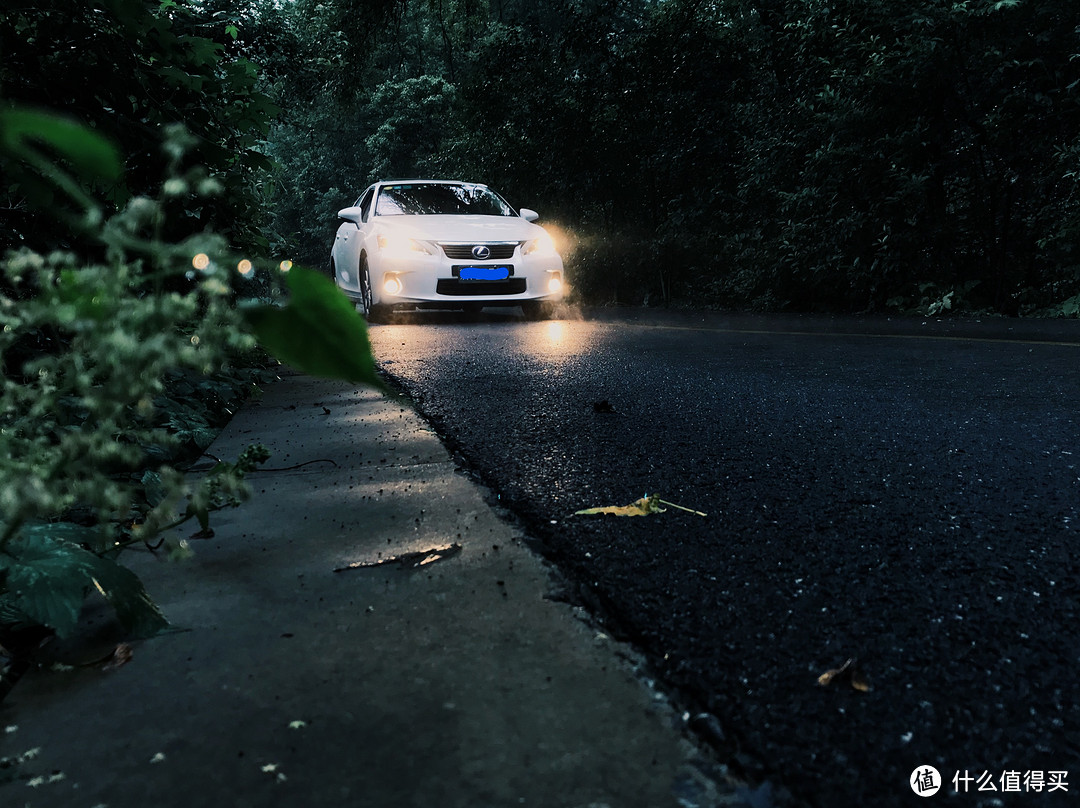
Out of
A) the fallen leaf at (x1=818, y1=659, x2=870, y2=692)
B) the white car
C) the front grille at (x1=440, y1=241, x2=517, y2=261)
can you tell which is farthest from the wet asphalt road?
the front grille at (x1=440, y1=241, x2=517, y2=261)

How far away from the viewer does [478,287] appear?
991 centimetres

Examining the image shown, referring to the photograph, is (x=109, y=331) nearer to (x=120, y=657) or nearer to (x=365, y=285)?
(x=120, y=657)

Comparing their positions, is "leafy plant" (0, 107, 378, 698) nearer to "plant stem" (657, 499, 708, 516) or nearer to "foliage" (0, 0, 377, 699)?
"foliage" (0, 0, 377, 699)

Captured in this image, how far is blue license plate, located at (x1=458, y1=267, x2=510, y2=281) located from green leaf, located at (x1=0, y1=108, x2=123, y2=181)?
9.34 meters

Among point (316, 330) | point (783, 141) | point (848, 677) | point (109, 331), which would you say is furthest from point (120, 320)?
point (783, 141)

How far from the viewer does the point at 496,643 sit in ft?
4.93

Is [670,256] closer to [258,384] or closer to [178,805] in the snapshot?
[258,384]

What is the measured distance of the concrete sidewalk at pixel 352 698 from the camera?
1116 mm

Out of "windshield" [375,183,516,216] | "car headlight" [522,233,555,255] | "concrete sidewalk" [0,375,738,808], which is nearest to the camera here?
"concrete sidewalk" [0,375,738,808]

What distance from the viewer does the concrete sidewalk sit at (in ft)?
3.66

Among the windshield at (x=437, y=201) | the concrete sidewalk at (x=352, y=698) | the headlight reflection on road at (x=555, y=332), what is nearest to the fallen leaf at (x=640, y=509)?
the concrete sidewalk at (x=352, y=698)

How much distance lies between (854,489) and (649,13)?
602 inches

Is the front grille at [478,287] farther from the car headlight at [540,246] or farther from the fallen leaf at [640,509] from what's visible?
the fallen leaf at [640,509]

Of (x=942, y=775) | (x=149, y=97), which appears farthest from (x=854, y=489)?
(x=149, y=97)
